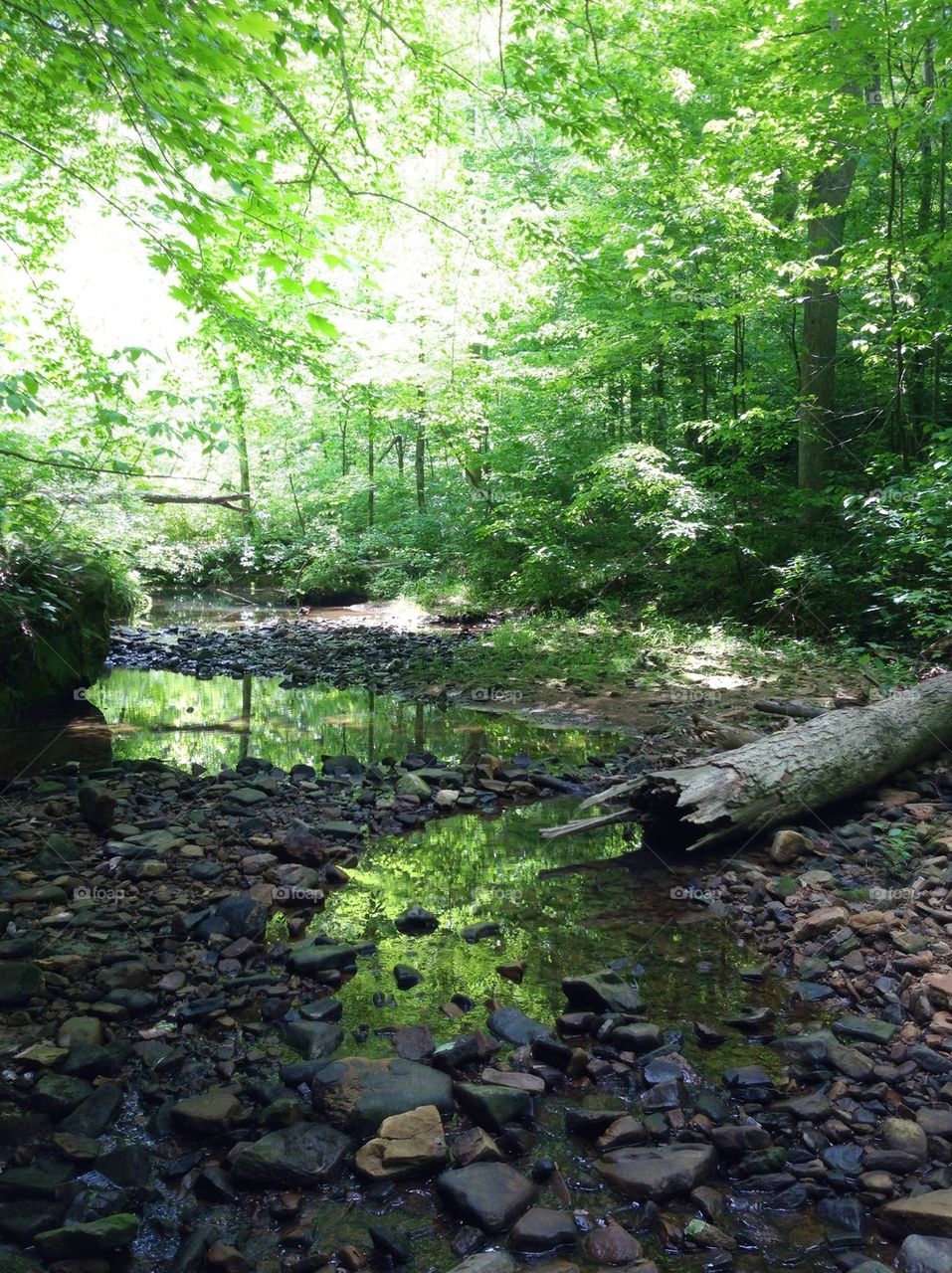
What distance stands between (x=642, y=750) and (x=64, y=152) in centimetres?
1023

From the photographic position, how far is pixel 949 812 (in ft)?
17.4

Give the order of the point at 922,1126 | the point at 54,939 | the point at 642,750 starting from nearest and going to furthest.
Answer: the point at 922,1126 → the point at 54,939 → the point at 642,750

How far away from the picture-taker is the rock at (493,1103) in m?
2.87

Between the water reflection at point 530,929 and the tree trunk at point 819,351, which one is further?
the tree trunk at point 819,351

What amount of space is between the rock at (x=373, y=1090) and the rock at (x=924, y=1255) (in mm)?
1492

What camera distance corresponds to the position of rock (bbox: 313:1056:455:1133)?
9.41 ft

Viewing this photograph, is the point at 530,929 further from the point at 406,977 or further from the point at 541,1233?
the point at 541,1233

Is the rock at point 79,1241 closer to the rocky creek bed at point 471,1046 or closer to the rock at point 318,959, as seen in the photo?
the rocky creek bed at point 471,1046

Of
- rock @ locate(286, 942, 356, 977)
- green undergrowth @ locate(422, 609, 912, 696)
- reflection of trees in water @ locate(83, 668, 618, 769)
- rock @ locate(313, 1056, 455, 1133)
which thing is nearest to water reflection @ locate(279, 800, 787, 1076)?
rock @ locate(286, 942, 356, 977)

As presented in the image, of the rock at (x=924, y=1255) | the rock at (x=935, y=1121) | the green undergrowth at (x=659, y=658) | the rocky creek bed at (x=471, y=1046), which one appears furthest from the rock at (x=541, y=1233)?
the green undergrowth at (x=659, y=658)

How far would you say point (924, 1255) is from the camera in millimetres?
2213

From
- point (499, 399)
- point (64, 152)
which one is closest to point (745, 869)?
point (64, 152)

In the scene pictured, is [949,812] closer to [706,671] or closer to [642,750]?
[642,750]

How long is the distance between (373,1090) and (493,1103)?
1.52 feet
